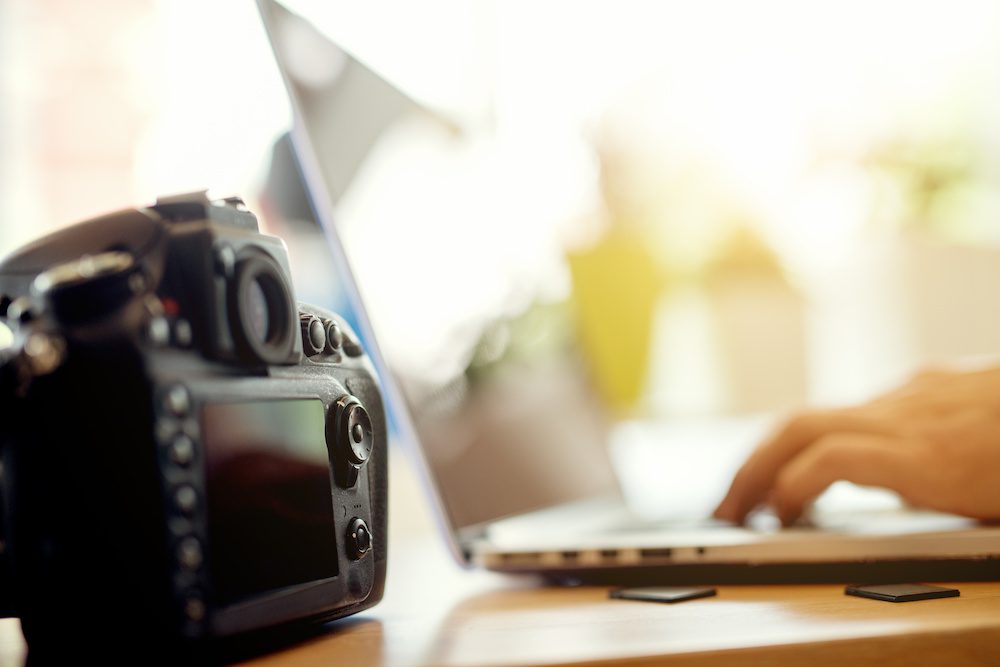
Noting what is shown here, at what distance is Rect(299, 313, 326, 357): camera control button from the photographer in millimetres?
401

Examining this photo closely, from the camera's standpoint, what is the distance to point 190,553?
0.31 metres

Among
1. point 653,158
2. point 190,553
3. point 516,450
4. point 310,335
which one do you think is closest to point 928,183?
point 653,158

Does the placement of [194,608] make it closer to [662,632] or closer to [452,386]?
[662,632]

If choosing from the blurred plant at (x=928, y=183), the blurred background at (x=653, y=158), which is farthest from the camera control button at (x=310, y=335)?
the blurred plant at (x=928, y=183)

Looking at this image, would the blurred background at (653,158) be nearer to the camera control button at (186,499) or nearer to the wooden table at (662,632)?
the wooden table at (662,632)

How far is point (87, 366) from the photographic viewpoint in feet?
1.03

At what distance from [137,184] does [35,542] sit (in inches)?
37.3

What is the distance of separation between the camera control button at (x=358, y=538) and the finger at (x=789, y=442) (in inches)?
13.3

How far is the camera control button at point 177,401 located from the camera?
31 cm

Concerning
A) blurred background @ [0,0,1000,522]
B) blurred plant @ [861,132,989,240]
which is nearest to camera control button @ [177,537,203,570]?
blurred background @ [0,0,1000,522]

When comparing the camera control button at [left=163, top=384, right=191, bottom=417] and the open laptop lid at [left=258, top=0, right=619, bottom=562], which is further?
the open laptop lid at [left=258, top=0, right=619, bottom=562]

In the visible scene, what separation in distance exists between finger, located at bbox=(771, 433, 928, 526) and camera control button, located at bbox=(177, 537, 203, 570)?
42 centimetres

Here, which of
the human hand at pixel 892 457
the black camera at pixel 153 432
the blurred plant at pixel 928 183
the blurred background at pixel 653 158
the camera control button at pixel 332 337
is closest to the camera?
the black camera at pixel 153 432

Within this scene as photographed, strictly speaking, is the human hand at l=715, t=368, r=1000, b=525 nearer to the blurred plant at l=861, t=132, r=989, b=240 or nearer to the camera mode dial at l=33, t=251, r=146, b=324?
the camera mode dial at l=33, t=251, r=146, b=324
